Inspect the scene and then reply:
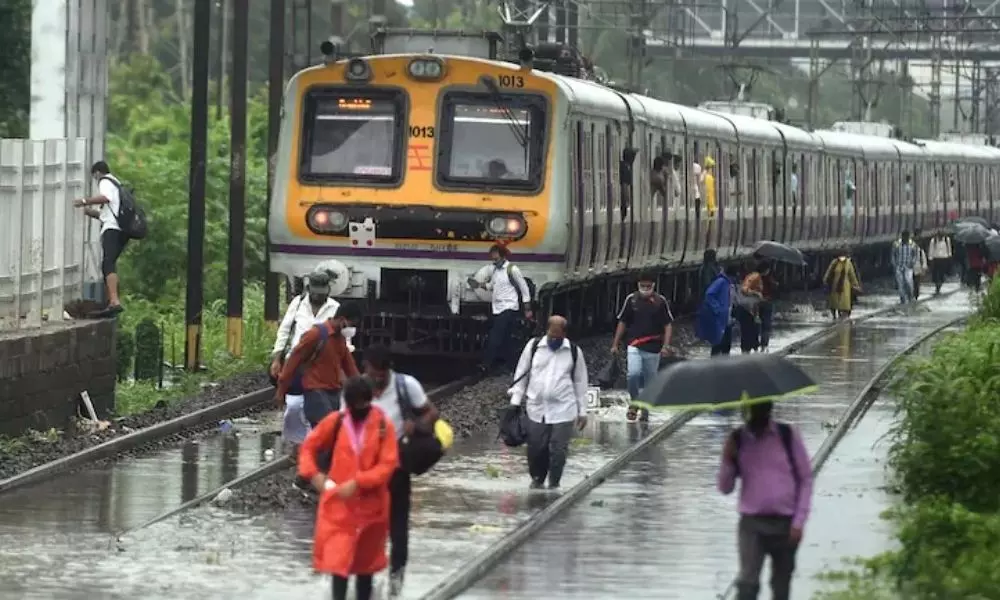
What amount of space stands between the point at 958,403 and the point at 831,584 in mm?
3304

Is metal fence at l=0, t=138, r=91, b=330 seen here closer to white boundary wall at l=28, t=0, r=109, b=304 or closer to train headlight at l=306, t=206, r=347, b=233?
train headlight at l=306, t=206, r=347, b=233

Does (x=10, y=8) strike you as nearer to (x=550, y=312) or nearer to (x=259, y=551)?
(x=550, y=312)

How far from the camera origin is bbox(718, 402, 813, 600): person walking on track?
10633mm

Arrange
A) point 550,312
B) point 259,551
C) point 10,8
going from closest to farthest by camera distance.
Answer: point 259,551 < point 550,312 < point 10,8

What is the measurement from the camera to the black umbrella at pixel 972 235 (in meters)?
47.2

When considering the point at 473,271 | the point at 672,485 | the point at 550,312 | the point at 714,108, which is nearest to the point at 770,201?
the point at 714,108

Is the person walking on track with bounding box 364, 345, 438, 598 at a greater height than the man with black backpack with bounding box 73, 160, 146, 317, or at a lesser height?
lesser

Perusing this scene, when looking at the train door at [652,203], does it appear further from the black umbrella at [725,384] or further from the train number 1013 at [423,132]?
the black umbrella at [725,384]

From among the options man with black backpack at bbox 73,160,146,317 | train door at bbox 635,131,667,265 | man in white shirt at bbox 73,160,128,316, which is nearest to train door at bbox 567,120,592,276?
train door at bbox 635,131,667,265

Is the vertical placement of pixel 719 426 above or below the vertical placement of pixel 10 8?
below

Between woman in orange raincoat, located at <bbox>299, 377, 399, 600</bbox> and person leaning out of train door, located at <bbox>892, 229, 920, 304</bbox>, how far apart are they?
34.5 metres

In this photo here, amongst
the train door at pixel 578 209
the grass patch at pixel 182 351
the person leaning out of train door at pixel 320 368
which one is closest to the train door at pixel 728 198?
the grass patch at pixel 182 351

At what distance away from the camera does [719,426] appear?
21.7 m

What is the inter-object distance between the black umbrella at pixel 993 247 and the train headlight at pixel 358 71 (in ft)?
66.0
